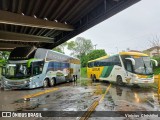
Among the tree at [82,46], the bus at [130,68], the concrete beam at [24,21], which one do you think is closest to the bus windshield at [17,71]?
the concrete beam at [24,21]

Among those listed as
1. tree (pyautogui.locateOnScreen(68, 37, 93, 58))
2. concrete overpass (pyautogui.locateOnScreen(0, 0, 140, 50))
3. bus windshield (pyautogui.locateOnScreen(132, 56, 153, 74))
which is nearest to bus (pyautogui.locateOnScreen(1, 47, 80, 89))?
concrete overpass (pyautogui.locateOnScreen(0, 0, 140, 50))

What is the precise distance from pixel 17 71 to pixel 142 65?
10.7 m

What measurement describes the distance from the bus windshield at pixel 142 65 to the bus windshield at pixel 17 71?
30.7 ft

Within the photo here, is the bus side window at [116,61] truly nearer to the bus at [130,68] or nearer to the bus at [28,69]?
the bus at [130,68]

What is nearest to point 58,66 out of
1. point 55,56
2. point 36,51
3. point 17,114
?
point 55,56

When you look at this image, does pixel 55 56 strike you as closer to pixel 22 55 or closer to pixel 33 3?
pixel 22 55

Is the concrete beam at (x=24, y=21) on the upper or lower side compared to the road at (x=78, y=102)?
upper

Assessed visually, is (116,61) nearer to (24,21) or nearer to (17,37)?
(24,21)

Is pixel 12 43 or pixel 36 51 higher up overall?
pixel 12 43

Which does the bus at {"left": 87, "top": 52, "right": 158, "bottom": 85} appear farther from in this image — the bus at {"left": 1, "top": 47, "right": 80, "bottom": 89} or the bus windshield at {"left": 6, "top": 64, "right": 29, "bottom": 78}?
the bus windshield at {"left": 6, "top": 64, "right": 29, "bottom": 78}

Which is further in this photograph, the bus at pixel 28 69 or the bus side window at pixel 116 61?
the bus side window at pixel 116 61

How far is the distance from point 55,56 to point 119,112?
15.2m

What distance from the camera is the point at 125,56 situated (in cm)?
2023

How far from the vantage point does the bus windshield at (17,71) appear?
17844 millimetres
